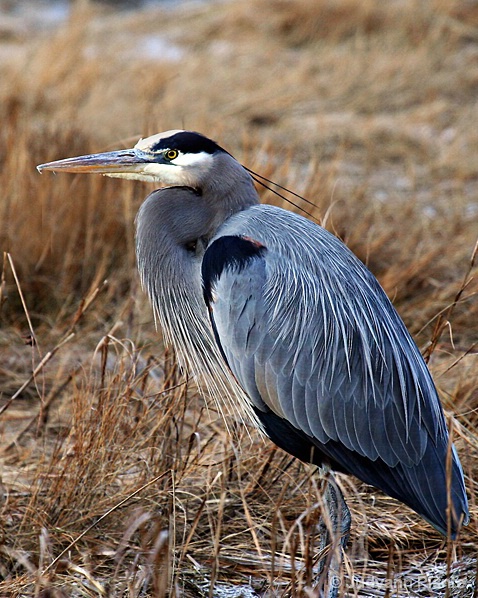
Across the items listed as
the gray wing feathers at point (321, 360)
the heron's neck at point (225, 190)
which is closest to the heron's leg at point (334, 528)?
the gray wing feathers at point (321, 360)

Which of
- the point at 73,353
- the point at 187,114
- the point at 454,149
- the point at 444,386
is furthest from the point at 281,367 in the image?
the point at 187,114

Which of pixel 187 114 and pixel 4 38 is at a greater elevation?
pixel 4 38

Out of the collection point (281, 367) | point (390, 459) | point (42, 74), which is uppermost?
point (42, 74)

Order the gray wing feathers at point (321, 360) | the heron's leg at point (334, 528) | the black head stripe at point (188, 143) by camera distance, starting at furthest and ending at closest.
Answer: the black head stripe at point (188, 143) → the gray wing feathers at point (321, 360) → the heron's leg at point (334, 528)

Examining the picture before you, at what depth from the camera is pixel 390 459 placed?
94.2 inches

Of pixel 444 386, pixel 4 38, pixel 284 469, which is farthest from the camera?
pixel 4 38

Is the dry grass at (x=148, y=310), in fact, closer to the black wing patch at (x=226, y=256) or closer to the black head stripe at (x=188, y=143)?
the black wing patch at (x=226, y=256)

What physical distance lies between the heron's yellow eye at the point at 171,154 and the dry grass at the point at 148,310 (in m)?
0.43

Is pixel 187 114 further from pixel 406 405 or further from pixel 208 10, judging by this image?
pixel 406 405

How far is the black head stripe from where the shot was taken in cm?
256

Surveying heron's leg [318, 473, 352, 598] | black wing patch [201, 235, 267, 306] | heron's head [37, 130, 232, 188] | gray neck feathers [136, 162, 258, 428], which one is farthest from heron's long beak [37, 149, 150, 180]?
heron's leg [318, 473, 352, 598]

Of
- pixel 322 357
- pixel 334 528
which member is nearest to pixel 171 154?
pixel 322 357

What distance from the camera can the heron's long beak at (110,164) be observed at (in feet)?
8.48

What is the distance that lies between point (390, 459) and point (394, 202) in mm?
3529
